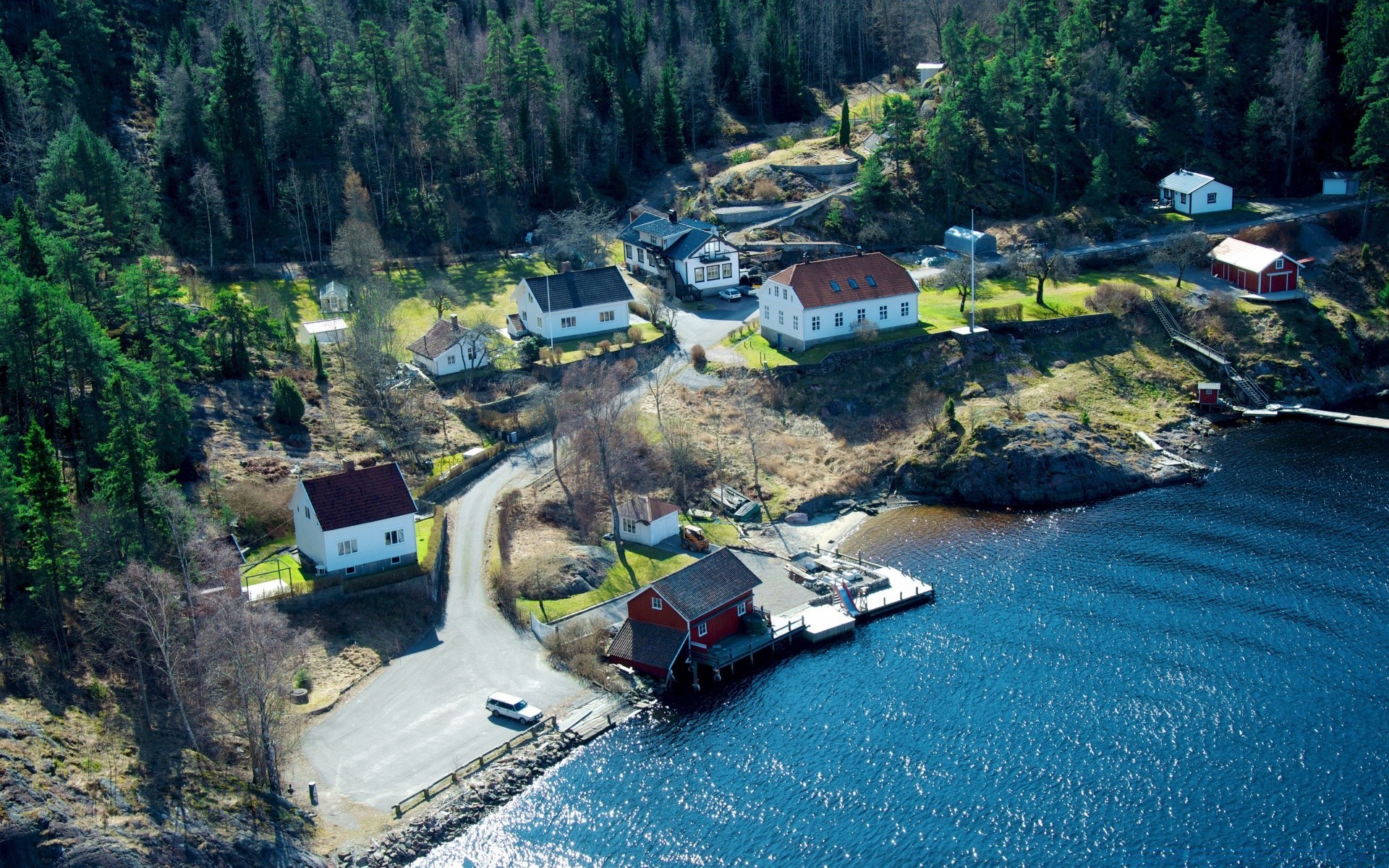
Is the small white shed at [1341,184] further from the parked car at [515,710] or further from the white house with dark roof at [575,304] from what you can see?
the parked car at [515,710]

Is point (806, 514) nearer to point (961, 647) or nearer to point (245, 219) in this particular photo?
point (961, 647)

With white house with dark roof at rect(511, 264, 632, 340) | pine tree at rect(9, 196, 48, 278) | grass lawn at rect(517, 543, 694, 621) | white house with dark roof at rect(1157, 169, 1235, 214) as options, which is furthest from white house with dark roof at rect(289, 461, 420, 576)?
white house with dark roof at rect(1157, 169, 1235, 214)

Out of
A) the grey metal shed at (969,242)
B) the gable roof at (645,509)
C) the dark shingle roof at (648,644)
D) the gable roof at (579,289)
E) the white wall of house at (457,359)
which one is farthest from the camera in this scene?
the grey metal shed at (969,242)

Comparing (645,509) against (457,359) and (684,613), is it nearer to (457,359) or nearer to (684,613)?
(684,613)

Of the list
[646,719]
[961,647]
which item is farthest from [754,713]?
[961,647]

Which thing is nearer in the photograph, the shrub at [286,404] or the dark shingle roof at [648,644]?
the dark shingle roof at [648,644]

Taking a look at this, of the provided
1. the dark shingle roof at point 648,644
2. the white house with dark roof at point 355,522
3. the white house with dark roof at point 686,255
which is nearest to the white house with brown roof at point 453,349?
the white house with dark roof at point 686,255

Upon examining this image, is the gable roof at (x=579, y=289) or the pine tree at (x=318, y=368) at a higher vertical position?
the gable roof at (x=579, y=289)
